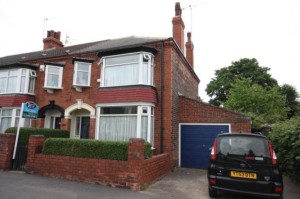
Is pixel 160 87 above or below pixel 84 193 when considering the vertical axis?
above

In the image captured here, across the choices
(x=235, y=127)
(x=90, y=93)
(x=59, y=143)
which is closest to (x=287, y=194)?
(x=235, y=127)

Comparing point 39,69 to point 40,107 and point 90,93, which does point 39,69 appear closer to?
point 40,107

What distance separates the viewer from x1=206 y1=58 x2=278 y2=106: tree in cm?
2936

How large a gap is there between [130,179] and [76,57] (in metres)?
8.60

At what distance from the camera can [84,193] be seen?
18.6 ft

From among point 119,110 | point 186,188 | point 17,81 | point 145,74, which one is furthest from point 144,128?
point 17,81

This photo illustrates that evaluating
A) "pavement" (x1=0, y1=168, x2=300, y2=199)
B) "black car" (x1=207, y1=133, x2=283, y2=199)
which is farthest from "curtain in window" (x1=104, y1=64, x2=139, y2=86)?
"black car" (x1=207, y1=133, x2=283, y2=199)

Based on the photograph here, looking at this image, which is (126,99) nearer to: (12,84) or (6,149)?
(6,149)

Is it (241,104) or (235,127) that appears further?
(241,104)

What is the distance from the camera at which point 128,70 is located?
34.4ft

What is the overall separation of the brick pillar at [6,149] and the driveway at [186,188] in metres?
5.88

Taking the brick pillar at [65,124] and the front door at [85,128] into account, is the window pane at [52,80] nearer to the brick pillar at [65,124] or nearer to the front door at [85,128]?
the brick pillar at [65,124]

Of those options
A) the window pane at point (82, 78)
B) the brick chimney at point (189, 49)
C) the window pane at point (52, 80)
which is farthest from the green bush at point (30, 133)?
the brick chimney at point (189, 49)

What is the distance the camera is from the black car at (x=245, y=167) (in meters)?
4.88
